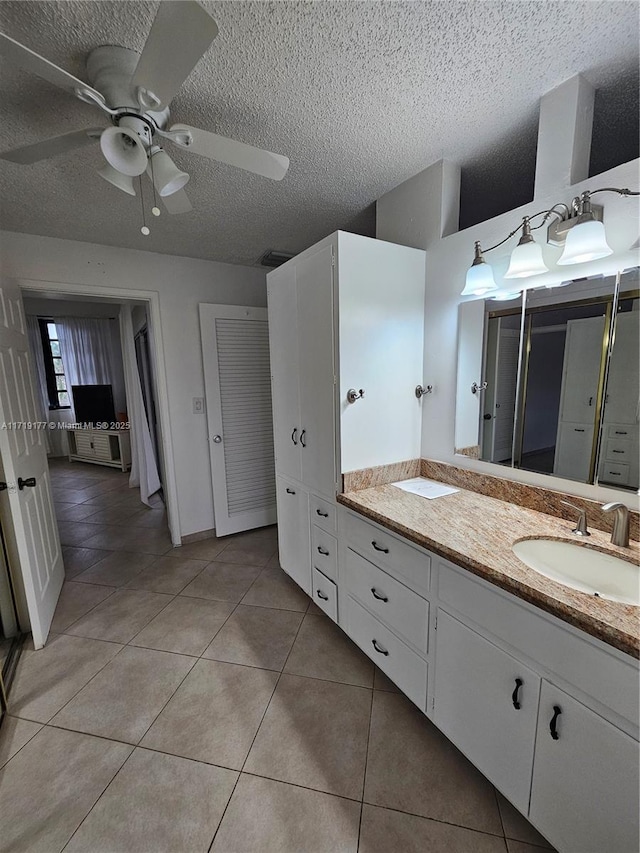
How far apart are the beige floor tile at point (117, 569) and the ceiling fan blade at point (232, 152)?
8.72 ft

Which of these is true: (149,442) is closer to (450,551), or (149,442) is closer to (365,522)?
(365,522)

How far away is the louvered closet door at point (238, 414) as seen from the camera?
2955 millimetres

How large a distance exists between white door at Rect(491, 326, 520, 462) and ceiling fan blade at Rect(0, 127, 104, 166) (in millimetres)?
1765

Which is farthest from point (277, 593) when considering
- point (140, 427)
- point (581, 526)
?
point (140, 427)

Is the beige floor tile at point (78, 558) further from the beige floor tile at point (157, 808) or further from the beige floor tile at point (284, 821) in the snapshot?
the beige floor tile at point (284, 821)

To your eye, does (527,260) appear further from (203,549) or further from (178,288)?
(203,549)

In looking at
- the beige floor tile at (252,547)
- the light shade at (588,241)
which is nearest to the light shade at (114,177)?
the light shade at (588,241)

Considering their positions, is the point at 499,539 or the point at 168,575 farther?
the point at 168,575

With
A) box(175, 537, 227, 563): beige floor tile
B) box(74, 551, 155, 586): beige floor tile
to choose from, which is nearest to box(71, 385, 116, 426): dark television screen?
box(74, 551, 155, 586): beige floor tile

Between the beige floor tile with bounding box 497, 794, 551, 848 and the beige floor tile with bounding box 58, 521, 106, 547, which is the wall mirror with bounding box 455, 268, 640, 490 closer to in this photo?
the beige floor tile with bounding box 497, 794, 551, 848

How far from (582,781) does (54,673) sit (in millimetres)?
2199

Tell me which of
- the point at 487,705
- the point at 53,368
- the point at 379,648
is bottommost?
the point at 379,648

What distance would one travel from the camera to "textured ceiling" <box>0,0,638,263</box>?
0.98 metres

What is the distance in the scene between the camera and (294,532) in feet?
7.46
